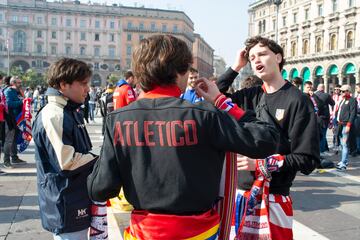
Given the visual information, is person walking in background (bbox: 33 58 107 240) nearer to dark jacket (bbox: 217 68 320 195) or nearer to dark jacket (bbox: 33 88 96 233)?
dark jacket (bbox: 33 88 96 233)

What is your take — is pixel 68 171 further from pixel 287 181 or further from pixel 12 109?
pixel 12 109

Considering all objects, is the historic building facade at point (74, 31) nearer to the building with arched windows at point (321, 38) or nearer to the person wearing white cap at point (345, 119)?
the building with arched windows at point (321, 38)

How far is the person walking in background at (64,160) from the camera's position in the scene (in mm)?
2473

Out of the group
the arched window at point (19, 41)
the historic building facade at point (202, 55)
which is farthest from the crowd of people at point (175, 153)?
the historic building facade at point (202, 55)

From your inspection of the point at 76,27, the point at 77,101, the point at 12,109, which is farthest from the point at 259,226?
the point at 76,27

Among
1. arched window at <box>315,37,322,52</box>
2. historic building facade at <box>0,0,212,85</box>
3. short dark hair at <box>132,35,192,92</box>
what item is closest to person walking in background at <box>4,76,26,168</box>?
short dark hair at <box>132,35,192,92</box>

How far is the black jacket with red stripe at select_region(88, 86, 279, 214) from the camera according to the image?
5.60ft

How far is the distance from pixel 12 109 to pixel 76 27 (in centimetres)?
8814

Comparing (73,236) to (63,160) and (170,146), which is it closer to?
(63,160)

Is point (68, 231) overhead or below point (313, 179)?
overhead

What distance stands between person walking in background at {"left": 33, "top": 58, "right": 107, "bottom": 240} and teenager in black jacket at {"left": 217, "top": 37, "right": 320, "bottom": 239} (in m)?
1.06

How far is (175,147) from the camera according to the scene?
173 cm

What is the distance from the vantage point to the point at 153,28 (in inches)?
3792

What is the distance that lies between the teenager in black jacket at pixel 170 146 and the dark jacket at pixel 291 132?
76 cm
